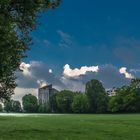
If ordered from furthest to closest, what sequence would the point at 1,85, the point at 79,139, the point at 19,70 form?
the point at 1,85 < the point at 19,70 < the point at 79,139

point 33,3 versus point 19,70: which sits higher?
point 33,3

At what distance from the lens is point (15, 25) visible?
133ft

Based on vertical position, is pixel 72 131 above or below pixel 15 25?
below

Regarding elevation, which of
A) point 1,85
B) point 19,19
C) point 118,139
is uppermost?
point 19,19

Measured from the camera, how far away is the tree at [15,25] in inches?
1462

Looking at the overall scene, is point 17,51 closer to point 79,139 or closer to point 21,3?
point 21,3

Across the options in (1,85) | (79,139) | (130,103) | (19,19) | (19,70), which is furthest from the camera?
(130,103)

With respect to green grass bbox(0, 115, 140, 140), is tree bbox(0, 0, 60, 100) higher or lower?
higher

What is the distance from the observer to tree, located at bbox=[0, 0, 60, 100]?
37125 mm

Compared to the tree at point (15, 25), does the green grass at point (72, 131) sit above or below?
below

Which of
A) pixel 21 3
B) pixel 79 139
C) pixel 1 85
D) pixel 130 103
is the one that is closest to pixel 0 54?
pixel 21 3

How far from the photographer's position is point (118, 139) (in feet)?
109

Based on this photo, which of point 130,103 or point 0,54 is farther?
point 130,103

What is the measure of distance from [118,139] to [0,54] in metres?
11.6
